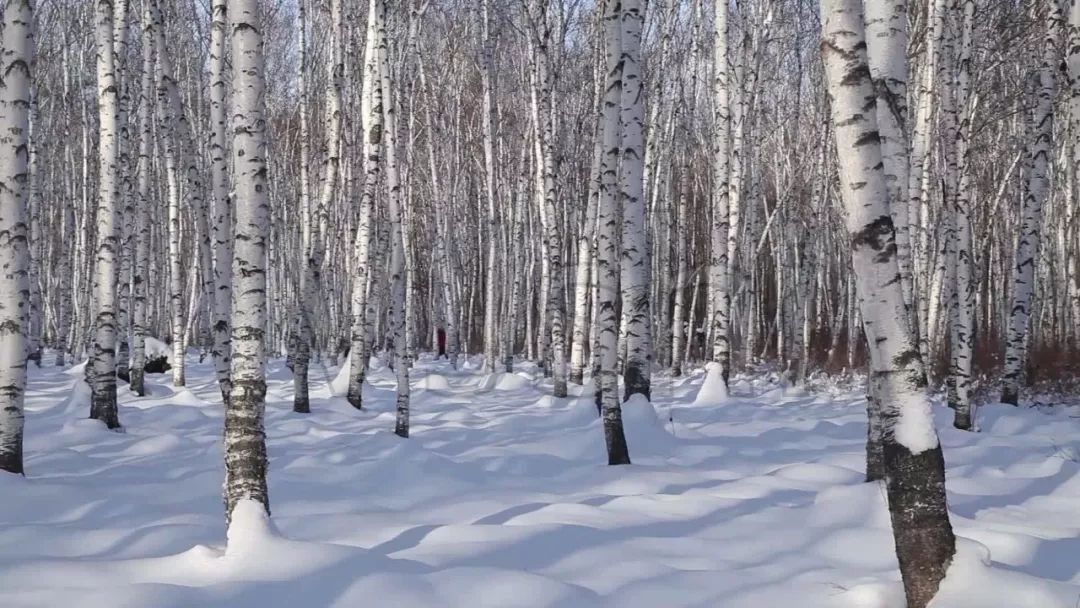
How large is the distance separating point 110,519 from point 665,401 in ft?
31.1

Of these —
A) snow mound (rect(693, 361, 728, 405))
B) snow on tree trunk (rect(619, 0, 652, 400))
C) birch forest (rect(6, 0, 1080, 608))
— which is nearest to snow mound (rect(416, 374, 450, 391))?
birch forest (rect(6, 0, 1080, 608))

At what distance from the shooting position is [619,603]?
12.0ft

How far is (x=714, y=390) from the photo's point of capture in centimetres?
1275

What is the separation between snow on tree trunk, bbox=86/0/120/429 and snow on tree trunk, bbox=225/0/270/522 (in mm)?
4870

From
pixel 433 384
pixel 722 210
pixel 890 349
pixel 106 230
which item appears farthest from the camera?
pixel 433 384

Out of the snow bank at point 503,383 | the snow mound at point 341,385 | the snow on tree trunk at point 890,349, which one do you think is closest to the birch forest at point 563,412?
the snow on tree trunk at point 890,349

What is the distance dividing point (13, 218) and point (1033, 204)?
1152 centimetres

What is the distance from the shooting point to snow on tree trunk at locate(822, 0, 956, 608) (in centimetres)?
344

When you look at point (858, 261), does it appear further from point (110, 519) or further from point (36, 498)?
point (36, 498)

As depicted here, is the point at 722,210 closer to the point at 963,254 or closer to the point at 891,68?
the point at 963,254

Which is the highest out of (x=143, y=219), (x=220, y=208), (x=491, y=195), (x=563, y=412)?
(x=491, y=195)

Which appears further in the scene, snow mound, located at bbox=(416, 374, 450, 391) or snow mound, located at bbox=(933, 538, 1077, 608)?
snow mound, located at bbox=(416, 374, 450, 391)

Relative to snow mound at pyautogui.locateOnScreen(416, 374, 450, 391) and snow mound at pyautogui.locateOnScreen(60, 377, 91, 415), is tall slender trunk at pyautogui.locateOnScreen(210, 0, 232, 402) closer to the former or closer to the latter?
snow mound at pyautogui.locateOnScreen(60, 377, 91, 415)

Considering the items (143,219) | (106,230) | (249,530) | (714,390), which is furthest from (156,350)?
(249,530)
